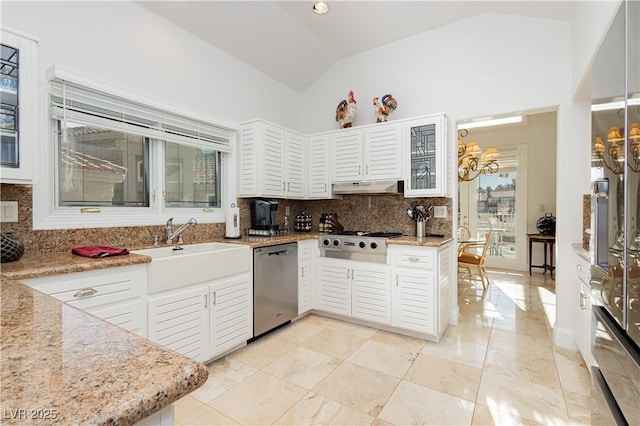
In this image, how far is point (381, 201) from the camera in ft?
12.0

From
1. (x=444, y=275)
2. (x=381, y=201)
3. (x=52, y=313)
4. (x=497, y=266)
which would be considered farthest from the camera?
(x=497, y=266)

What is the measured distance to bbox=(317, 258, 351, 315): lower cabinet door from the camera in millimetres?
3209

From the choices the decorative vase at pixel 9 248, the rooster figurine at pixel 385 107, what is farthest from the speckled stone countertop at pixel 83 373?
the rooster figurine at pixel 385 107

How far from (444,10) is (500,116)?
3.94ft

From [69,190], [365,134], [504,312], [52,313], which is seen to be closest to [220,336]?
[69,190]

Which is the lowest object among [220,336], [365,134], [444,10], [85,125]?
[220,336]

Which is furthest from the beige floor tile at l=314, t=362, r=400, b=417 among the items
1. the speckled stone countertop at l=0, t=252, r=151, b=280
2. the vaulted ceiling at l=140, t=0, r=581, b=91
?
the vaulted ceiling at l=140, t=0, r=581, b=91

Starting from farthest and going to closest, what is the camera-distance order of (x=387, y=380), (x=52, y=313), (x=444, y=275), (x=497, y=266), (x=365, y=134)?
1. (x=497, y=266)
2. (x=365, y=134)
3. (x=444, y=275)
4. (x=387, y=380)
5. (x=52, y=313)

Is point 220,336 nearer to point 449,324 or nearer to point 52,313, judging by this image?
point 52,313

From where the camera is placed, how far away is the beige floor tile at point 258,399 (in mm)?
1783

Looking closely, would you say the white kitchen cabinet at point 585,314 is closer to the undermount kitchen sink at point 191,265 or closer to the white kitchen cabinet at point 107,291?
the undermount kitchen sink at point 191,265

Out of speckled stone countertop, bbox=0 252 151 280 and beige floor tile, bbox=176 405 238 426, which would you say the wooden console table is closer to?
beige floor tile, bbox=176 405 238 426

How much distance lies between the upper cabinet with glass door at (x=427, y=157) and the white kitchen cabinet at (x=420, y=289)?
63 cm

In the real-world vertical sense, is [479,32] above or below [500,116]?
above
